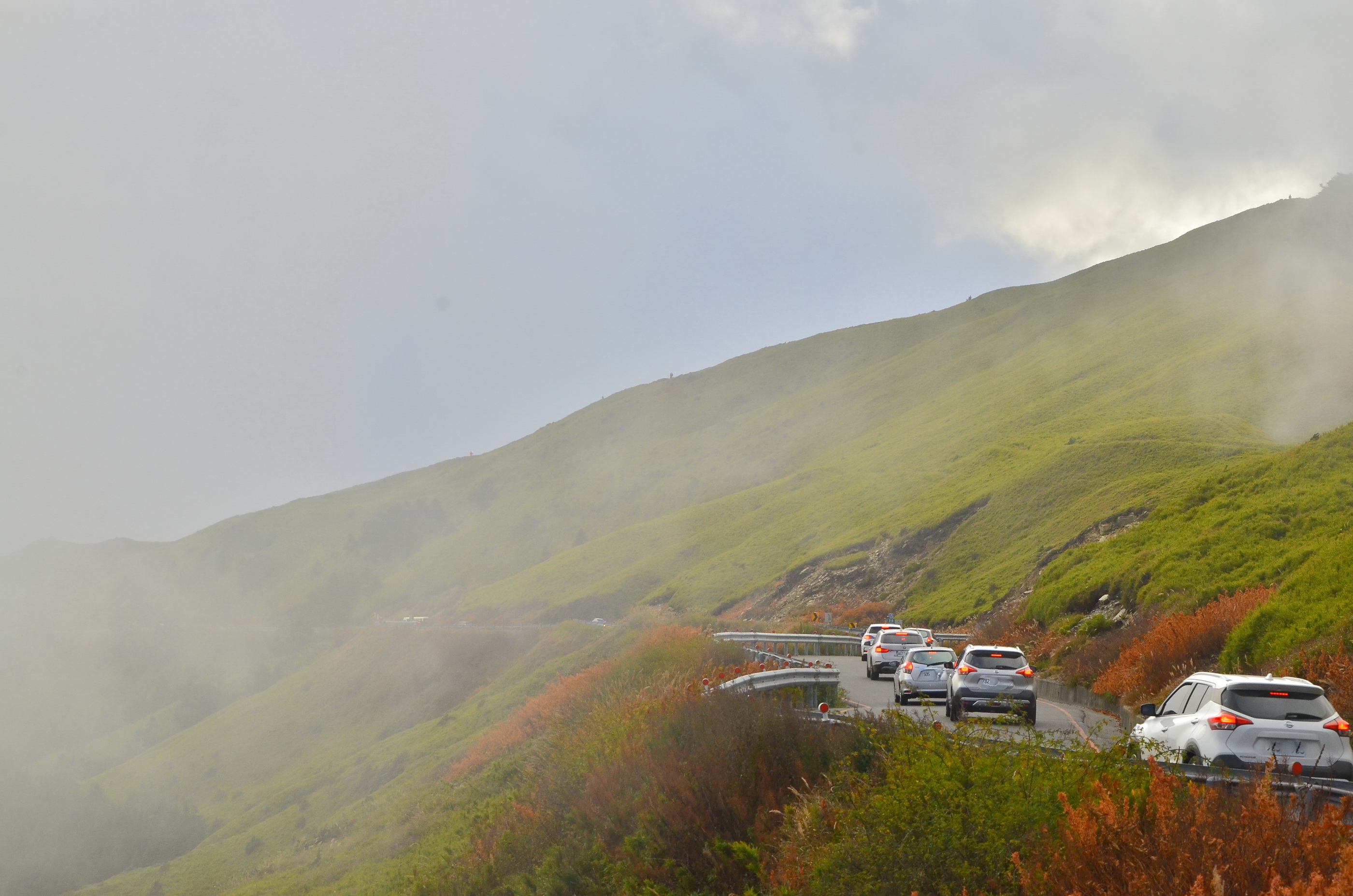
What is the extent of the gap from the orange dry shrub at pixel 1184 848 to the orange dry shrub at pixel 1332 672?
378 inches

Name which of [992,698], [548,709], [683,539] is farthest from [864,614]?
[683,539]

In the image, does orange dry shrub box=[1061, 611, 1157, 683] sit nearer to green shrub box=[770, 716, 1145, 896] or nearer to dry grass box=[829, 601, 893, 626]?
green shrub box=[770, 716, 1145, 896]

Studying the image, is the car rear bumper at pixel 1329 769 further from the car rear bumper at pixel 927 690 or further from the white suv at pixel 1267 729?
the car rear bumper at pixel 927 690

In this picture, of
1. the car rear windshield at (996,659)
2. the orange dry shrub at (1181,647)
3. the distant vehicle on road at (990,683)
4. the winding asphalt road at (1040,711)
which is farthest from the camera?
the orange dry shrub at (1181,647)

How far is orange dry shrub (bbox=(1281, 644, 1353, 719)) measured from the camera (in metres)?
15.0

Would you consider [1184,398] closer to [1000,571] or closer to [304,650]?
[1000,571]

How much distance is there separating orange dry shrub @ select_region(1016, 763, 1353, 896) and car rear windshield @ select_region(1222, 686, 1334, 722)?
17.2 feet

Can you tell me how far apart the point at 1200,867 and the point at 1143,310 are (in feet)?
418

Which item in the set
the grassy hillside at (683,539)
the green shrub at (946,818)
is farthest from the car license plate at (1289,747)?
the grassy hillside at (683,539)

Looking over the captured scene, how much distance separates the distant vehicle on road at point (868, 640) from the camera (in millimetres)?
39969

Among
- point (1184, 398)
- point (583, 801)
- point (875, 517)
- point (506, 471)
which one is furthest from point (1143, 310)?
point (583, 801)

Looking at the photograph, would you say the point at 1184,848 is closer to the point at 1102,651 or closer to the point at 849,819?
the point at 849,819

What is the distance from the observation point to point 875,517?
83.3 metres

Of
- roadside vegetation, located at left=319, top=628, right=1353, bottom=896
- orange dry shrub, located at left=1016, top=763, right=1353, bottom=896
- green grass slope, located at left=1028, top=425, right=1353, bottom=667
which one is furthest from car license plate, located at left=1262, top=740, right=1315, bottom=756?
green grass slope, located at left=1028, top=425, right=1353, bottom=667
